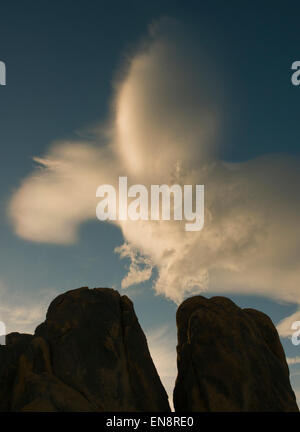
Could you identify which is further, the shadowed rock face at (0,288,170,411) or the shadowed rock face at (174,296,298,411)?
the shadowed rock face at (174,296,298,411)

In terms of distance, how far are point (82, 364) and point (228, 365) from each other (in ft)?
32.1

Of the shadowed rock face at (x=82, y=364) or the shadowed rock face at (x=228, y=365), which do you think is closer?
the shadowed rock face at (x=82, y=364)

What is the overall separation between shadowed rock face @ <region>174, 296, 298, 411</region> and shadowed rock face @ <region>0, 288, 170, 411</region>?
251 centimetres

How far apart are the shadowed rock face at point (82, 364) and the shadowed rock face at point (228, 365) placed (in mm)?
2513

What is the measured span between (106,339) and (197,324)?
22.3ft

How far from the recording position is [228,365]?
24.5 meters

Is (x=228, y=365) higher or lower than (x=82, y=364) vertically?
lower

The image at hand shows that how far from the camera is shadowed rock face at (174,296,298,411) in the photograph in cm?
2334

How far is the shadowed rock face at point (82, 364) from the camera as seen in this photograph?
71.3ft

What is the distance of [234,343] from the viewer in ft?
83.6
